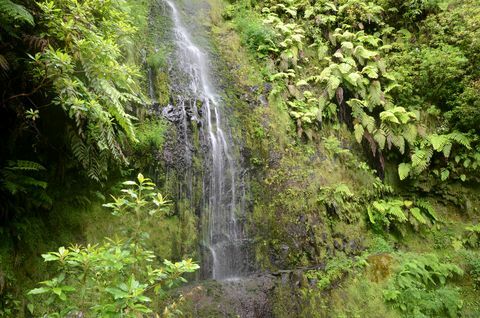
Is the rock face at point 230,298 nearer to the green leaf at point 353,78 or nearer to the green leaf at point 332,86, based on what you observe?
the green leaf at point 332,86

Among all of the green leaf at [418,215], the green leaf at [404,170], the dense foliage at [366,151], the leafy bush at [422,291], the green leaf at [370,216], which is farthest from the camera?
the green leaf at [404,170]

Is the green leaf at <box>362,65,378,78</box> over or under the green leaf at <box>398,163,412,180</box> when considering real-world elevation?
over

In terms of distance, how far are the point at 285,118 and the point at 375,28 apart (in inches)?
191

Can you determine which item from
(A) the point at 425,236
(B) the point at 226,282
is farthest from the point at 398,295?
(B) the point at 226,282

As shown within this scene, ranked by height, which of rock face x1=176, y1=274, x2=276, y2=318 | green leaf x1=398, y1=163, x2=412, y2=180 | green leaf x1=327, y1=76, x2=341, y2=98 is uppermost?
green leaf x1=327, y1=76, x2=341, y2=98

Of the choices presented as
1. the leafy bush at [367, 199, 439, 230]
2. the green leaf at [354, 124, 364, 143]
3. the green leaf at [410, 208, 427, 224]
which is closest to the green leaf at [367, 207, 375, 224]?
the leafy bush at [367, 199, 439, 230]

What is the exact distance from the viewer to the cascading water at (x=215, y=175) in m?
5.73

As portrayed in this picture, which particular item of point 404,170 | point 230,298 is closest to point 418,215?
point 404,170

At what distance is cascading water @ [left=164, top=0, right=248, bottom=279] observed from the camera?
18.8 ft

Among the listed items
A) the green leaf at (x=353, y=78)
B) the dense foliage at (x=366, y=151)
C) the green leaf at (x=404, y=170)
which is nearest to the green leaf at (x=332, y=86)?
the dense foliage at (x=366, y=151)

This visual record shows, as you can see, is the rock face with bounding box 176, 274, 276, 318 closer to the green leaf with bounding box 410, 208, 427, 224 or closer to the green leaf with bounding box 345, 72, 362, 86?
the green leaf with bounding box 410, 208, 427, 224

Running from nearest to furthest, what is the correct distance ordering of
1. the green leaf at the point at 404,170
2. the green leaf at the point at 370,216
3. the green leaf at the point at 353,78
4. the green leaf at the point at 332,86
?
the green leaf at the point at 370,216 < the green leaf at the point at 404,170 < the green leaf at the point at 332,86 < the green leaf at the point at 353,78

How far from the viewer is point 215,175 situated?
244 inches

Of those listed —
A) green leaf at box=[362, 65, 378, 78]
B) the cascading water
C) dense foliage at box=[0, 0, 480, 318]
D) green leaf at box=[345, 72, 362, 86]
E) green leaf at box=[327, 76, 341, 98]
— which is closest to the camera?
dense foliage at box=[0, 0, 480, 318]
